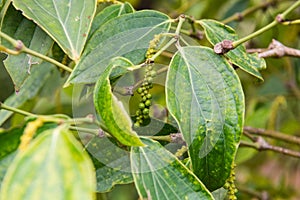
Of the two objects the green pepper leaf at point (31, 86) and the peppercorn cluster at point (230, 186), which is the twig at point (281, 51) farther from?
the green pepper leaf at point (31, 86)

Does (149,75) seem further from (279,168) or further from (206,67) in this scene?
(279,168)

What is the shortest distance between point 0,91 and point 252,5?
73 cm

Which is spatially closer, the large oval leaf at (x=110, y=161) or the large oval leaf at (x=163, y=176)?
the large oval leaf at (x=163, y=176)

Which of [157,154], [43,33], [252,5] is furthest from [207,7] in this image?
[157,154]

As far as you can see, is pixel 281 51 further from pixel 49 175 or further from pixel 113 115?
pixel 49 175

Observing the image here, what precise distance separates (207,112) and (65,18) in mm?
214

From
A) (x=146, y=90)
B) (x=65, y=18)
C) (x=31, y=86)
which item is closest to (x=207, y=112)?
(x=146, y=90)

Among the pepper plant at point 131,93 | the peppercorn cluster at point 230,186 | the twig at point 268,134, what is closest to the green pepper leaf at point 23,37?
the pepper plant at point 131,93

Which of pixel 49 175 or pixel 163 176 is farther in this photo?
pixel 163 176

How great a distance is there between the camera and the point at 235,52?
71cm

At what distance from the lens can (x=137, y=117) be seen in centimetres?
67

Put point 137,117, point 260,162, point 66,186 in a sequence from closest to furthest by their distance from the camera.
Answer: point 66,186, point 137,117, point 260,162

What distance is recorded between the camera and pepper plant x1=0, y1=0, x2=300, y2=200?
1.88 ft

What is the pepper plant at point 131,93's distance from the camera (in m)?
0.57
